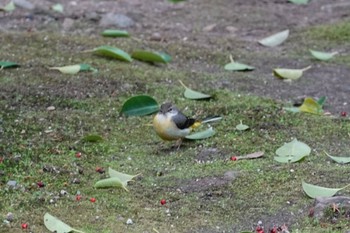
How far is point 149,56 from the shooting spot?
7742 mm

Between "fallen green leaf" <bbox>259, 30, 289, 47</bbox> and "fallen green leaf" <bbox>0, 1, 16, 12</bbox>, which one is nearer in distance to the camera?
"fallen green leaf" <bbox>259, 30, 289, 47</bbox>

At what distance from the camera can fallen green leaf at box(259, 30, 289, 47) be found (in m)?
8.83

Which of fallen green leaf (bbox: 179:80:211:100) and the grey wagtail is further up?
the grey wagtail

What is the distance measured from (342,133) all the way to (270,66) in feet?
6.59

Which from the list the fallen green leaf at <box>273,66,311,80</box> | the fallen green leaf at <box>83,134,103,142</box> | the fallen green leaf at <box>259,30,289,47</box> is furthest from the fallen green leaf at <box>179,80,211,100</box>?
the fallen green leaf at <box>259,30,289,47</box>

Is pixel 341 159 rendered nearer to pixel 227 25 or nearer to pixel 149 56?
pixel 149 56

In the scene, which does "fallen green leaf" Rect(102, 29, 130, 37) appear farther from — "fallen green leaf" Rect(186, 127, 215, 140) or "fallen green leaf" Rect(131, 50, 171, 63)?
"fallen green leaf" Rect(186, 127, 215, 140)

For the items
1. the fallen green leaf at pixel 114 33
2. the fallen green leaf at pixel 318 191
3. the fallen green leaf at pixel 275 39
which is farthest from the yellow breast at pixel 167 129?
the fallen green leaf at pixel 275 39

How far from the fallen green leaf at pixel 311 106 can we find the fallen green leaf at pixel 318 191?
182 centimetres

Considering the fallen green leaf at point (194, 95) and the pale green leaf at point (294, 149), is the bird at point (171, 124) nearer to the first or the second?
the pale green leaf at point (294, 149)

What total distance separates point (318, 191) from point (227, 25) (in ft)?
15.8

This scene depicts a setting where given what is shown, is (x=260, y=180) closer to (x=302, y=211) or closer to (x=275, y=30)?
(x=302, y=211)

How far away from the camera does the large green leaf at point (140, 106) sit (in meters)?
6.56

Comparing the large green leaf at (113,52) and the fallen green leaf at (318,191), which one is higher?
the fallen green leaf at (318,191)
